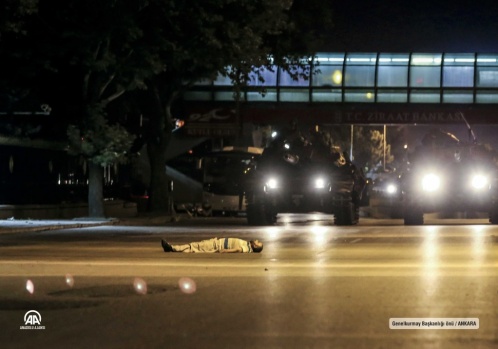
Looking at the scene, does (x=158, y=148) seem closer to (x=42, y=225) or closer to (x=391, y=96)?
(x=42, y=225)

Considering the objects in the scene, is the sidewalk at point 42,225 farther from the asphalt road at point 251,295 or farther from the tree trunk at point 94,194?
the asphalt road at point 251,295

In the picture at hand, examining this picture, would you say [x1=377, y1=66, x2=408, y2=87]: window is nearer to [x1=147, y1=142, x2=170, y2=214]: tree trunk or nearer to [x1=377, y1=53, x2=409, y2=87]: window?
[x1=377, y1=53, x2=409, y2=87]: window

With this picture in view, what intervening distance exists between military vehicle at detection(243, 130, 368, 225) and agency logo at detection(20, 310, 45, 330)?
74.4 ft

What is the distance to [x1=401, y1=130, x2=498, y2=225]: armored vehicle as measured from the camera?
108ft

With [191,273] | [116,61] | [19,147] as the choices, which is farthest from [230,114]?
[191,273]

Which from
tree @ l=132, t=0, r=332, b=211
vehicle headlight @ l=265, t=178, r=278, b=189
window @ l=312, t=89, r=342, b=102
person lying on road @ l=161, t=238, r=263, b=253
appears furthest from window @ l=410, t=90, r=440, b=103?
person lying on road @ l=161, t=238, r=263, b=253

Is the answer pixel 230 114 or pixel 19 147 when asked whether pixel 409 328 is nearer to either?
pixel 19 147

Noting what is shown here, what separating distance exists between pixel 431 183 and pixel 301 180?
458 centimetres

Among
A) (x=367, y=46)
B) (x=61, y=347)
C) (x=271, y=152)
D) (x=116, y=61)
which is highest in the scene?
(x=367, y=46)

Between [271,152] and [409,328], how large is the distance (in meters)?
24.1

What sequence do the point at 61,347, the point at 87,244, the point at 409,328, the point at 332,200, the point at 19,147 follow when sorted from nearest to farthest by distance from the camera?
the point at 61,347 → the point at 409,328 → the point at 87,244 → the point at 332,200 → the point at 19,147

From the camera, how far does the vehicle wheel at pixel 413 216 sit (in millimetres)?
33656

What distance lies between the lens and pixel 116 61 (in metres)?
34.6

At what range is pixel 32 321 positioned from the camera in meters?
11.4
